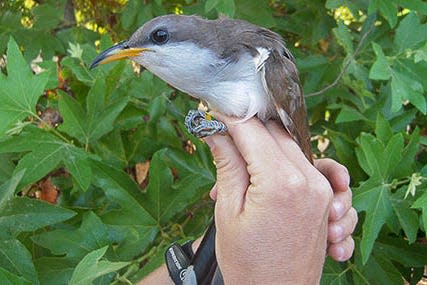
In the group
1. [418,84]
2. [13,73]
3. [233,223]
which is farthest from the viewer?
[418,84]

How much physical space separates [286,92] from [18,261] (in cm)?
67

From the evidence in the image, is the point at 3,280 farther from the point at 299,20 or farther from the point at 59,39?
the point at 299,20

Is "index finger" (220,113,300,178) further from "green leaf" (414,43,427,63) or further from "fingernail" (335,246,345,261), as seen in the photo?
"green leaf" (414,43,427,63)

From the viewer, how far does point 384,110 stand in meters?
1.98

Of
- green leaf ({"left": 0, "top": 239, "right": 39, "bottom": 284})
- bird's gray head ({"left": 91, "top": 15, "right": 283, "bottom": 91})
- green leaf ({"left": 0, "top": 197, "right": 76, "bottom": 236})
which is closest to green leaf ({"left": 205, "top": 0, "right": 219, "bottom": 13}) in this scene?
bird's gray head ({"left": 91, "top": 15, "right": 283, "bottom": 91})

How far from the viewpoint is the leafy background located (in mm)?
1543

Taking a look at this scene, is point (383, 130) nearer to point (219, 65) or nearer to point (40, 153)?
point (219, 65)

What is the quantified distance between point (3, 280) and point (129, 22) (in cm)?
114

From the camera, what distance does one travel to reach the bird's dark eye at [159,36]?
129 centimetres

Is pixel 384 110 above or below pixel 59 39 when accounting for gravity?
below

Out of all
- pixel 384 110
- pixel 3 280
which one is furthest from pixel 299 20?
pixel 3 280

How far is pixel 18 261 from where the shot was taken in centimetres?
143

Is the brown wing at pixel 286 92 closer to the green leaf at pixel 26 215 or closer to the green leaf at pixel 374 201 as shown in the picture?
the green leaf at pixel 374 201

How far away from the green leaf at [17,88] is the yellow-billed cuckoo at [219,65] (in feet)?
0.89
